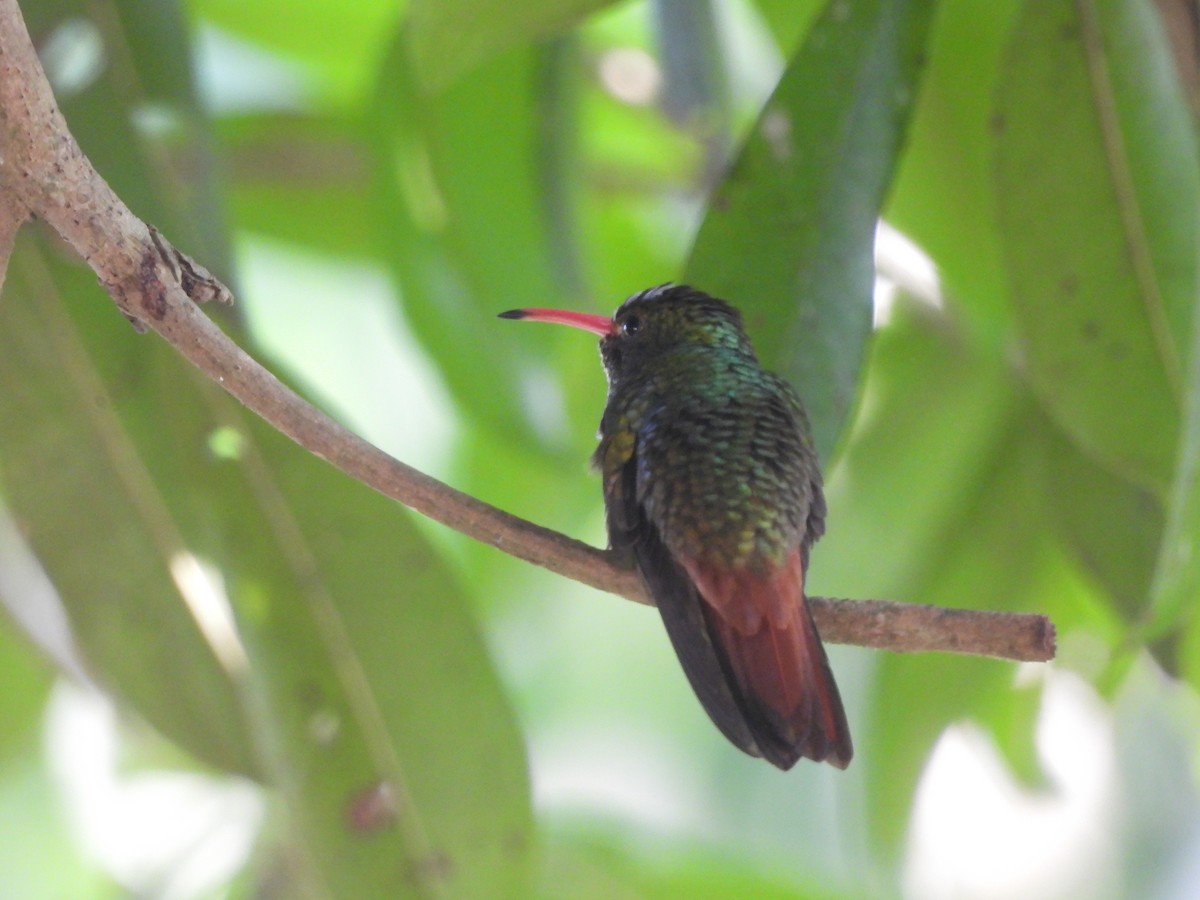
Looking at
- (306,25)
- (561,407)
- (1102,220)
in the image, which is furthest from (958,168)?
(306,25)

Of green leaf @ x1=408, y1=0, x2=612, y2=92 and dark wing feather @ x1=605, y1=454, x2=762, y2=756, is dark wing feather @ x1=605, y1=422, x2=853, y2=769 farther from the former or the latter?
green leaf @ x1=408, y1=0, x2=612, y2=92

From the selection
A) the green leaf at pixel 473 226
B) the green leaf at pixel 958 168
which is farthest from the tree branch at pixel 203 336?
the green leaf at pixel 473 226

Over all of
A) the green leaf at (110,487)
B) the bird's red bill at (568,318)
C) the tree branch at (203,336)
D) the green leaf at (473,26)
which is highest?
the green leaf at (473,26)

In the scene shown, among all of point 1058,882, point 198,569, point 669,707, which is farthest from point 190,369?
point 1058,882

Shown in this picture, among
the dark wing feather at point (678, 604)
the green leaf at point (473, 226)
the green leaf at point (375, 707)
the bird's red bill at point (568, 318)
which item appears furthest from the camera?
the green leaf at point (473, 226)

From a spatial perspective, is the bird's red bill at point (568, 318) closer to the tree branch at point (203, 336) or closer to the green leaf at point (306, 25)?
the tree branch at point (203, 336)

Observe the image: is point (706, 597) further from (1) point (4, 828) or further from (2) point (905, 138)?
(1) point (4, 828)

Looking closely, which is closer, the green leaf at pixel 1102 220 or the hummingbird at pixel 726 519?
the hummingbird at pixel 726 519
